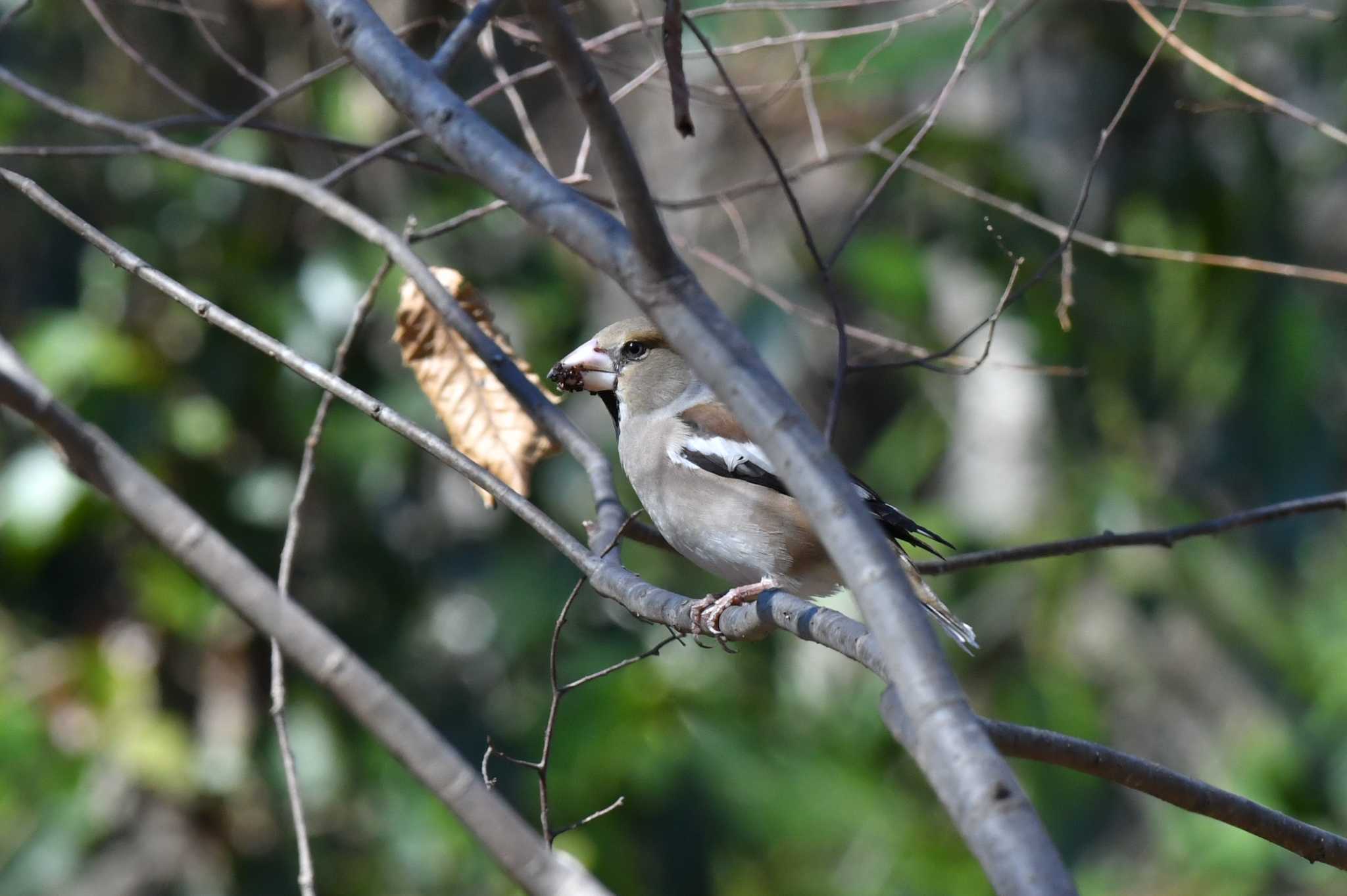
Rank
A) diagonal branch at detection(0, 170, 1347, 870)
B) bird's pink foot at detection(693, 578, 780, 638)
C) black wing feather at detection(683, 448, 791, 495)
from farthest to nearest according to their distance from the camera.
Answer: black wing feather at detection(683, 448, 791, 495) < bird's pink foot at detection(693, 578, 780, 638) < diagonal branch at detection(0, 170, 1347, 870)

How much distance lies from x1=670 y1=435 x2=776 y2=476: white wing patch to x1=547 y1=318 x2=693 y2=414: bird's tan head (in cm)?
27

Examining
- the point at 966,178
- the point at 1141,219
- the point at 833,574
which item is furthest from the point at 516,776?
the point at 1141,219

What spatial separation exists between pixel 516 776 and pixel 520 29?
2.78 meters

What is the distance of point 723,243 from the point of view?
21.9 ft

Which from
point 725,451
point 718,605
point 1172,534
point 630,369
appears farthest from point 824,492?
point 630,369

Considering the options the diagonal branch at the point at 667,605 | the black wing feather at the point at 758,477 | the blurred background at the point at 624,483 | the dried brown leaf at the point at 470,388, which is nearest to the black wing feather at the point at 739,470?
the black wing feather at the point at 758,477

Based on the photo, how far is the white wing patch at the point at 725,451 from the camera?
11.7 ft

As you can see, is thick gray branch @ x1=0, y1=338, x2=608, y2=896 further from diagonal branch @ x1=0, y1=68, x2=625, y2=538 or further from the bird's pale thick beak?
the bird's pale thick beak

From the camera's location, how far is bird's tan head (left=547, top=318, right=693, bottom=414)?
3.87m

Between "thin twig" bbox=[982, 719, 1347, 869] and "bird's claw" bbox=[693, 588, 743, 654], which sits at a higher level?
"bird's claw" bbox=[693, 588, 743, 654]

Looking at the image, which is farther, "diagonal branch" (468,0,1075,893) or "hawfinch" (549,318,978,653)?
"hawfinch" (549,318,978,653)

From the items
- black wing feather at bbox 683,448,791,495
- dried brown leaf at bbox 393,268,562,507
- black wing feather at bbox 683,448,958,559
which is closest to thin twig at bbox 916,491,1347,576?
black wing feather at bbox 683,448,958,559

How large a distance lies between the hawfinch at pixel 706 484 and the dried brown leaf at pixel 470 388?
0.41 metres

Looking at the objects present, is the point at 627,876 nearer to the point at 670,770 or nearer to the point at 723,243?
the point at 670,770
